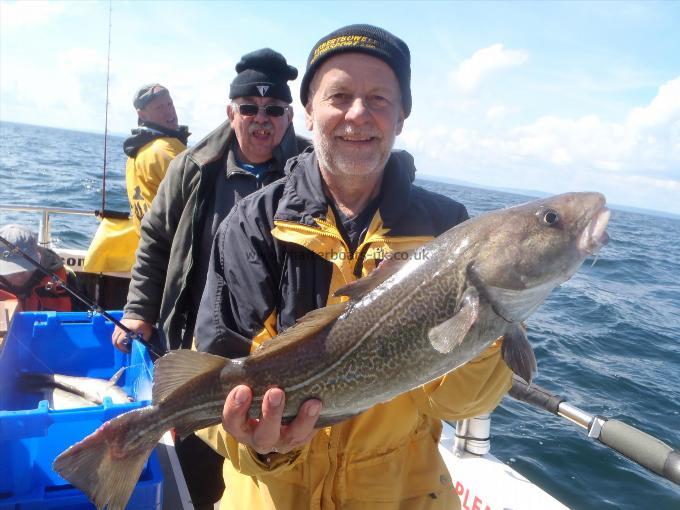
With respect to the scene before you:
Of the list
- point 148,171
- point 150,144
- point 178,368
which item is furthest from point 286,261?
point 150,144

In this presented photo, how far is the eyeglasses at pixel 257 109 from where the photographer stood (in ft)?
15.1

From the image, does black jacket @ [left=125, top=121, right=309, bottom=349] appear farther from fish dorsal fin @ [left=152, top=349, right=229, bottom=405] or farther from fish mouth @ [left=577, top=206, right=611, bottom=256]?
fish mouth @ [left=577, top=206, right=611, bottom=256]

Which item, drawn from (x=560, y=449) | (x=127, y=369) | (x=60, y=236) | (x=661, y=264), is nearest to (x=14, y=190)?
(x=60, y=236)

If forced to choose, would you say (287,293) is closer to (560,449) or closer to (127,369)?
(127,369)

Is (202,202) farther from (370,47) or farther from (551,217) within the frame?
(551,217)

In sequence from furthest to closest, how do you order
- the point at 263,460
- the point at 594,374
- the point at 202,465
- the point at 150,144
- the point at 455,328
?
the point at 594,374, the point at 150,144, the point at 202,465, the point at 263,460, the point at 455,328

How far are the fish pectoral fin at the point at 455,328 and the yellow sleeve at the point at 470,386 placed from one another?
369mm

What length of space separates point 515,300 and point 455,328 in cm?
36

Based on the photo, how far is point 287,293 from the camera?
2.62 meters

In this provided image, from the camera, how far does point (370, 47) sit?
8.96 feet

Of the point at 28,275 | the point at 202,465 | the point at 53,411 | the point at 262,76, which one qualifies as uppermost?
the point at 262,76

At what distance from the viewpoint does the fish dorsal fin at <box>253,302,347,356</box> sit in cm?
237

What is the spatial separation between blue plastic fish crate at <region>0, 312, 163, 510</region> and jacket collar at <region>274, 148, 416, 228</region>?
1.67 metres

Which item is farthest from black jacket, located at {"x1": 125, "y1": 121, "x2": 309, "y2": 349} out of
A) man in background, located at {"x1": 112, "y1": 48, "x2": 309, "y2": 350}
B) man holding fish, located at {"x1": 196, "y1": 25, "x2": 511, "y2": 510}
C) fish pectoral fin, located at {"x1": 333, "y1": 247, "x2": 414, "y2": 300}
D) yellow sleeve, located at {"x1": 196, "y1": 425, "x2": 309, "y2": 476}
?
fish pectoral fin, located at {"x1": 333, "y1": 247, "x2": 414, "y2": 300}
